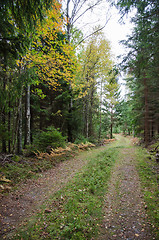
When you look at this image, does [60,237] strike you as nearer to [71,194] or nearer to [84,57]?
[71,194]

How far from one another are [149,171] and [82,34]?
13187mm

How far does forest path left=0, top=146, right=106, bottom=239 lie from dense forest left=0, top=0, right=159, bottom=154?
272cm

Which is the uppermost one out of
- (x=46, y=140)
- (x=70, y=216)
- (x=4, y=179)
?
(x=46, y=140)

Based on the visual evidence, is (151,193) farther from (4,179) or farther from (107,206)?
(4,179)

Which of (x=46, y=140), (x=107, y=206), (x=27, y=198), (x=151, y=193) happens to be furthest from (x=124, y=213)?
(x=46, y=140)

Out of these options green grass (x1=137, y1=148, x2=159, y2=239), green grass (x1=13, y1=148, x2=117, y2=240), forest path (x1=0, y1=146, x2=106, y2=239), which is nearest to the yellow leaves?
forest path (x1=0, y1=146, x2=106, y2=239)

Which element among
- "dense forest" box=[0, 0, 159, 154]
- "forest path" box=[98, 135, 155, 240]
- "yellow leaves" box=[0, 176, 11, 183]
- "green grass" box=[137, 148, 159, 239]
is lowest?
"forest path" box=[98, 135, 155, 240]

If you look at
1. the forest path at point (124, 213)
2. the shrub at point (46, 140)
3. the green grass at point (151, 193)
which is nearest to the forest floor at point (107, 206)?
→ the forest path at point (124, 213)

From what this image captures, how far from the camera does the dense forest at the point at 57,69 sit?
332 centimetres

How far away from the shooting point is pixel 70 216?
10.2 feet

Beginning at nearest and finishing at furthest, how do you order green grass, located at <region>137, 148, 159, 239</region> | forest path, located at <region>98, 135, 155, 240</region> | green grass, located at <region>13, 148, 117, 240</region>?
green grass, located at <region>13, 148, 117, 240</region> → forest path, located at <region>98, 135, 155, 240</region> → green grass, located at <region>137, 148, 159, 239</region>

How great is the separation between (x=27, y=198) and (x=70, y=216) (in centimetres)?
164

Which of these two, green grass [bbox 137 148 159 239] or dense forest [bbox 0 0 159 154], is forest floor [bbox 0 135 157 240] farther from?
dense forest [bbox 0 0 159 154]

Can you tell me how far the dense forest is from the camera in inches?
131
